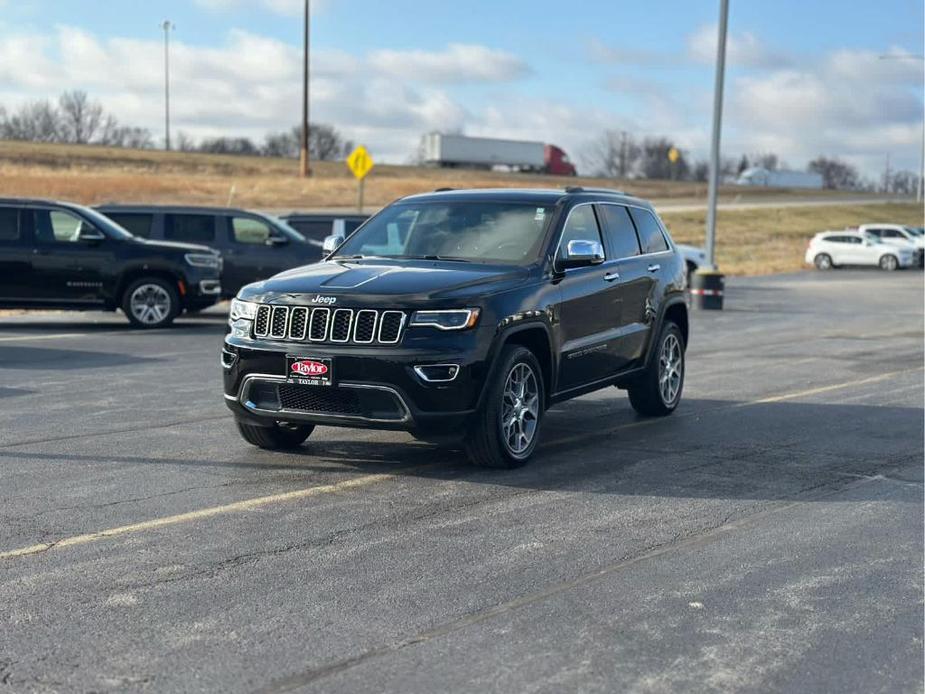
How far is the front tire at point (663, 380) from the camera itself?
1075cm

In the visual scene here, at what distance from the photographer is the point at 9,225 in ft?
60.0

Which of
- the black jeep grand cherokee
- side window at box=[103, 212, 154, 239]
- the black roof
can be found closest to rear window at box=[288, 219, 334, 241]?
side window at box=[103, 212, 154, 239]

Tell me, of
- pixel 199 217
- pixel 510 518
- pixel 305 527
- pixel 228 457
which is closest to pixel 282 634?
pixel 305 527

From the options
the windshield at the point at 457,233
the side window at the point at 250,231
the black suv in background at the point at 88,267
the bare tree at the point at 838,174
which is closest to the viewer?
the windshield at the point at 457,233

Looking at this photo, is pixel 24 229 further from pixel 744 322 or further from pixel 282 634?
pixel 282 634

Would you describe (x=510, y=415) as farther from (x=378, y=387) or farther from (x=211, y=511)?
(x=211, y=511)

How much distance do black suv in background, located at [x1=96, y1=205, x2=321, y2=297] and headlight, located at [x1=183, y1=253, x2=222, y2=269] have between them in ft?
5.30

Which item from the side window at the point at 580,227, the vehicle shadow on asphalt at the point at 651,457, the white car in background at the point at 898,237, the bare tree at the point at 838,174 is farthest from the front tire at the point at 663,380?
the bare tree at the point at 838,174

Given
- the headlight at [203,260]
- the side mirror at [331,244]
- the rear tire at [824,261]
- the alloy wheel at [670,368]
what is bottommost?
the rear tire at [824,261]

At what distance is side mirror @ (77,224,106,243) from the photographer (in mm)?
18391

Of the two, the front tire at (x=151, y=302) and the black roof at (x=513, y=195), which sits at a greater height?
the black roof at (x=513, y=195)

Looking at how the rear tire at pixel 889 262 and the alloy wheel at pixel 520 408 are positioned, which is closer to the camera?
the alloy wheel at pixel 520 408

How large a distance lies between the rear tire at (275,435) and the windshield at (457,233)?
133cm

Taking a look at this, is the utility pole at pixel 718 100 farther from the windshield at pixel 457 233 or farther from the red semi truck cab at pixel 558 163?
the red semi truck cab at pixel 558 163
